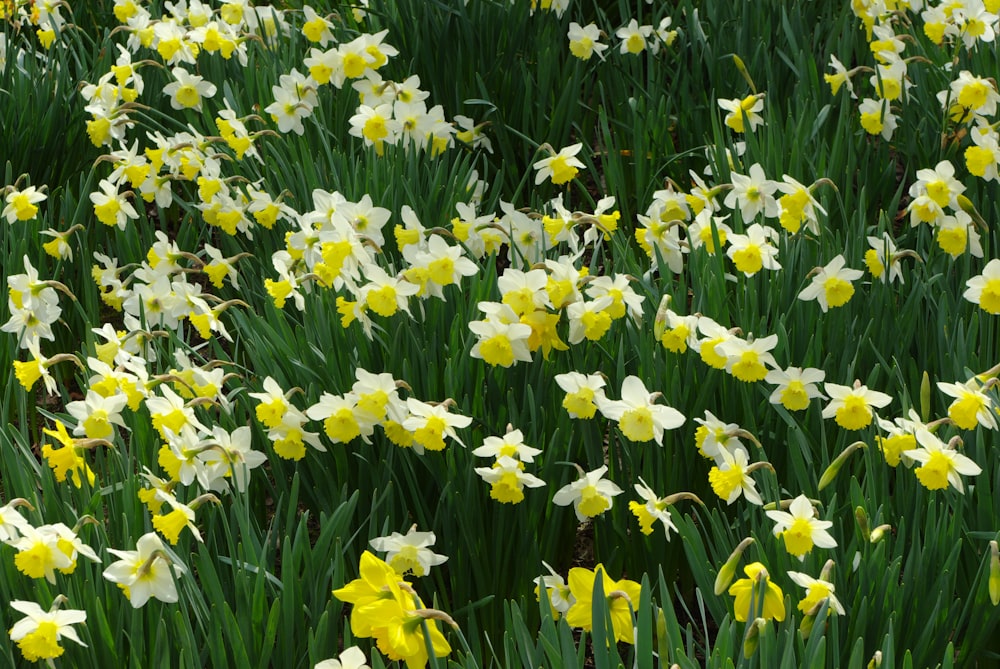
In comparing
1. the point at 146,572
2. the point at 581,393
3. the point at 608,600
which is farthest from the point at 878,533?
the point at 146,572

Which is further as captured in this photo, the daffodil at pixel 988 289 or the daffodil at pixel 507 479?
the daffodil at pixel 988 289

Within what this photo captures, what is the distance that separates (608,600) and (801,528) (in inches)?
11.8

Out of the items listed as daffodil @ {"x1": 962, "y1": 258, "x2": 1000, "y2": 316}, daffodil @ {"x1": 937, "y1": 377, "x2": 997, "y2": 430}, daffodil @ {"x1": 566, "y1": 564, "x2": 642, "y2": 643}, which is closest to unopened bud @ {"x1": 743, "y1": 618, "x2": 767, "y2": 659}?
daffodil @ {"x1": 566, "y1": 564, "x2": 642, "y2": 643}

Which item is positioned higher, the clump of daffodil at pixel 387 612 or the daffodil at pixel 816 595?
the clump of daffodil at pixel 387 612

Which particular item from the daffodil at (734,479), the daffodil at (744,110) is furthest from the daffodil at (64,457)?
the daffodil at (744,110)

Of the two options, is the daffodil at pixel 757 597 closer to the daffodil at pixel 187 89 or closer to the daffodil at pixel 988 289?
the daffodil at pixel 988 289

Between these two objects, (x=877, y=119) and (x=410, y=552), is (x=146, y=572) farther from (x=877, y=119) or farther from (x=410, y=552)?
(x=877, y=119)

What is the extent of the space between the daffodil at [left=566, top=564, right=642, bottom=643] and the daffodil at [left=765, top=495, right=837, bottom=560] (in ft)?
0.70

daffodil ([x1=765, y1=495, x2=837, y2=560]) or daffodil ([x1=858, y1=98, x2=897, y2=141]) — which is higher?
daffodil ([x1=858, y1=98, x2=897, y2=141])

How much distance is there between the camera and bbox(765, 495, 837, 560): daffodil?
1.44 meters

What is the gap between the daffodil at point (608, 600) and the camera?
131 cm

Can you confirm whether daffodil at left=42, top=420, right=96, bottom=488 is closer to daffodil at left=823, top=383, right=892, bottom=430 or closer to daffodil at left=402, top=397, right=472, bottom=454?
daffodil at left=402, top=397, right=472, bottom=454

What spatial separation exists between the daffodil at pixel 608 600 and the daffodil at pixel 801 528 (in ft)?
0.70

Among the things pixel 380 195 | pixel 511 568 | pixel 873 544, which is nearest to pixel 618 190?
pixel 380 195
